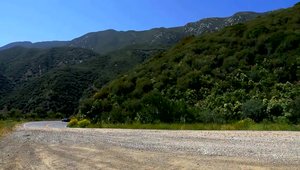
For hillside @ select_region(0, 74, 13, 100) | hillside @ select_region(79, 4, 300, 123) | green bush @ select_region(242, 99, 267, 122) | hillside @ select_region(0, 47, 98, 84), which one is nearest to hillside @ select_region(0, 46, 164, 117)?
A: hillside @ select_region(0, 74, 13, 100)

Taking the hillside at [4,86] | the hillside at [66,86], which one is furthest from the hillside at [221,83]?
the hillside at [4,86]

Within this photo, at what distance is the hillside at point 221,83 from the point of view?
107 ft

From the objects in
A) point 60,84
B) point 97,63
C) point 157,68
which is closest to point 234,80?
point 157,68

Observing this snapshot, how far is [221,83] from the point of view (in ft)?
130

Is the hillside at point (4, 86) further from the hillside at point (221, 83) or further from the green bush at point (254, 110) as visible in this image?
the green bush at point (254, 110)

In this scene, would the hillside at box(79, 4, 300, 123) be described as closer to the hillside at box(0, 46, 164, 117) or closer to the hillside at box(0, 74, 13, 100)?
the hillside at box(0, 46, 164, 117)

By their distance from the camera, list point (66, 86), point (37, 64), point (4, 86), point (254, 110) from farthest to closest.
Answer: point (37, 64)
point (4, 86)
point (66, 86)
point (254, 110)

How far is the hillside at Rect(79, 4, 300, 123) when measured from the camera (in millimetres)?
32531

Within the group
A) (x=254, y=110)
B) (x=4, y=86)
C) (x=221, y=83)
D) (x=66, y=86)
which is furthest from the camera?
(x=4, y=86)

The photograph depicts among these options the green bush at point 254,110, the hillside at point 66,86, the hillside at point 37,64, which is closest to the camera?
the green bush at point 254,110

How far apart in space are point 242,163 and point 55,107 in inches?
3740

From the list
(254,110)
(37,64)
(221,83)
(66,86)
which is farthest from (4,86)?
(254,110)

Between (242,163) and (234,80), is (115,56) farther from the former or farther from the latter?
(242,163)

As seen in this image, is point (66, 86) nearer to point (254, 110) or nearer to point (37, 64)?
point (37, 64)
